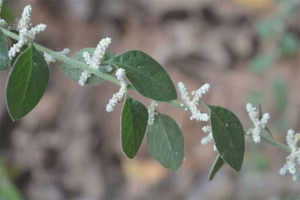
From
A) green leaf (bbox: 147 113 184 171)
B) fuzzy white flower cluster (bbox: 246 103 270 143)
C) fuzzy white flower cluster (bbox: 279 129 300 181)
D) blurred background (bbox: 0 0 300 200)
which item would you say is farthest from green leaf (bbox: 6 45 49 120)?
blurred background (bbox: 0 0 300 200)

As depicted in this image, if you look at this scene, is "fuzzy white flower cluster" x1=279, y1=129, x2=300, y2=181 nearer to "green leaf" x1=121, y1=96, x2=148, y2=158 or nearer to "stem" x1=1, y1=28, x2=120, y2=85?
"green leaf" x1=121, y1=96, x2=148, y2=158

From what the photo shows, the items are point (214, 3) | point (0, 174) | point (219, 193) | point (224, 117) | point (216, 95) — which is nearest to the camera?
point (224, 117)

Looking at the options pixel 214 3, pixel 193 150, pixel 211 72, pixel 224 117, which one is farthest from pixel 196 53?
pixel 224 117

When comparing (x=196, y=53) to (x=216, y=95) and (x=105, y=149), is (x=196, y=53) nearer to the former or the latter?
(x=216, y=95)

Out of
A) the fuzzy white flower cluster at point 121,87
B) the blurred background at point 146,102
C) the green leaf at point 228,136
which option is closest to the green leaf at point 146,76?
the fuzzy white flower cluster at point 121,87

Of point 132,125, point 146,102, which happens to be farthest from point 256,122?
point 146,102

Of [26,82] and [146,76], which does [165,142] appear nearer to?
[146,76]
